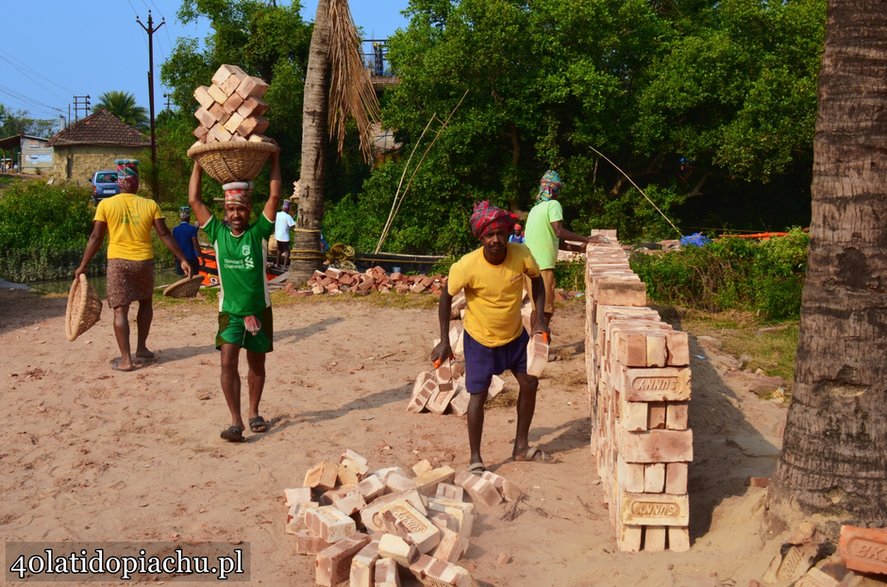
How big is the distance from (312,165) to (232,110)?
687 cm

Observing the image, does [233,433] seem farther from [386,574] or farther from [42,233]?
[42,233]

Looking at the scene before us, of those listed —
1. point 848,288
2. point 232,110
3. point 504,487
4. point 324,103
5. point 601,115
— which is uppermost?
point 601,115

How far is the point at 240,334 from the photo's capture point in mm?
6172

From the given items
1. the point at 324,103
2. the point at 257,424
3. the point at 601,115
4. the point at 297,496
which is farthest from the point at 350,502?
the point at 601,115

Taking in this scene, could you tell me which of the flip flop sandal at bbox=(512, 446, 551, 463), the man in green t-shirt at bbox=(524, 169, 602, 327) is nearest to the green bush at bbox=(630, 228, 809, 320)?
the man in green t-shirt at bbox=(524, 169, 602, 327)

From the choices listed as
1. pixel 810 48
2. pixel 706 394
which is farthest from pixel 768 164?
pixel 706 394

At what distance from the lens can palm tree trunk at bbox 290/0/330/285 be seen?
530 inches

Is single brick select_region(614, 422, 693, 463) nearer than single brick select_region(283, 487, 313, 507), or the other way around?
single brick select_region(614, 422, 693, 463)

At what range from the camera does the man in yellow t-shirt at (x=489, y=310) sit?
5336mm

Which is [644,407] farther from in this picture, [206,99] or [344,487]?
[206,99]

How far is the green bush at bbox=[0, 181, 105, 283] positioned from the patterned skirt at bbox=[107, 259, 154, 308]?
13.9 m

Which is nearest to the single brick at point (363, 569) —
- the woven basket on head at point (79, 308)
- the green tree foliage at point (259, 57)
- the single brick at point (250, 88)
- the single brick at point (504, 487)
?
the single brick at point (504, 487)

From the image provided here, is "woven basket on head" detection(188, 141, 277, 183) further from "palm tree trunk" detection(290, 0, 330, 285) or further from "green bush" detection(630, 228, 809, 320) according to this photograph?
"palm tree trunk" detection(290, 0, 330, 285)

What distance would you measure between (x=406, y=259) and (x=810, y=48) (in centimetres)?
1044
